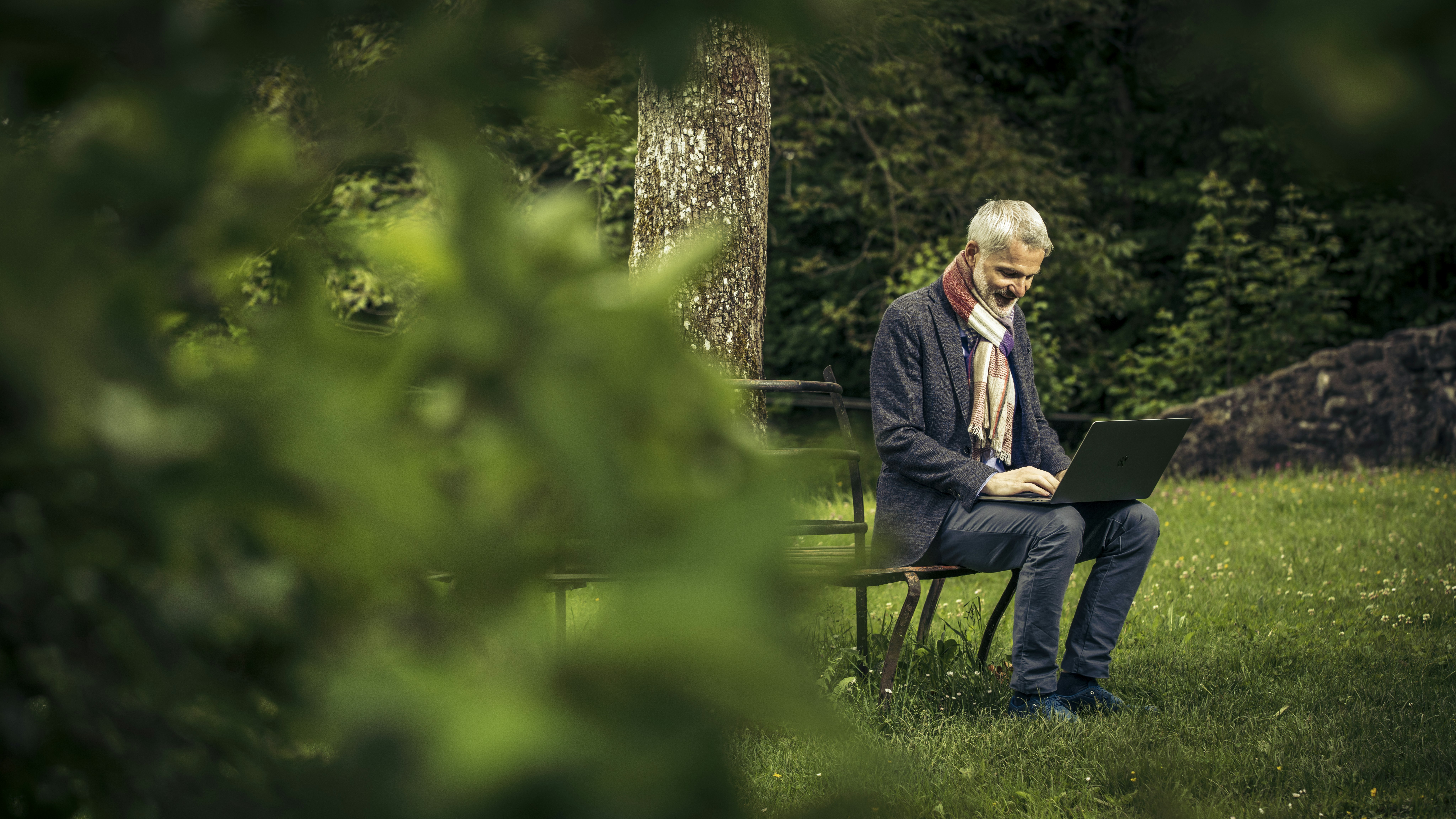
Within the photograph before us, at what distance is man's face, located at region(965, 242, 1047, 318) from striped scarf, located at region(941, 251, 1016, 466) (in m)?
0.03

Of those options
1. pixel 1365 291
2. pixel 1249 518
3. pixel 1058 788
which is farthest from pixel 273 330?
pixel 1365 291

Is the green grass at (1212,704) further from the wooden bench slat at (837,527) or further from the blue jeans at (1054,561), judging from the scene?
the wooden bench slat at (837,527)

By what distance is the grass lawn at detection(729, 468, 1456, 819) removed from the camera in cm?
278

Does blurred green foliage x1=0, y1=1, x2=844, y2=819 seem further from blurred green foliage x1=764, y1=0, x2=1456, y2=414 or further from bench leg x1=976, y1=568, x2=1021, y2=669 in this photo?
blurred green foliage x1=764, y1=0, x2=1456, y2=414

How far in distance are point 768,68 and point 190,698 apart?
4272 millimetres

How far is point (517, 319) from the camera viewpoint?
0.49 metres

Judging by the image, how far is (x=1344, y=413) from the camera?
9.42m

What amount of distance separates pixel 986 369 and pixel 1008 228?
1.62 feet

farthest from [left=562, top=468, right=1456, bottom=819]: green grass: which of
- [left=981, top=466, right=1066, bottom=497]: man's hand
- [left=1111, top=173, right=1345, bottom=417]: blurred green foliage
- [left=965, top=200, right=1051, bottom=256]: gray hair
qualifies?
[left=1111, top=173, right=1345, bottom=417]: blurred green foliage

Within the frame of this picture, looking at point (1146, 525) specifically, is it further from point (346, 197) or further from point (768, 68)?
point (346, 197)

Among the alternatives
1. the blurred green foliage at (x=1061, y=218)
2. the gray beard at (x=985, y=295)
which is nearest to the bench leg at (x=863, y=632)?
the gray beard at (x=985, y=295)

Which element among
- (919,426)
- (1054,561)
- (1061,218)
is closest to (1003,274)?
(919,426)

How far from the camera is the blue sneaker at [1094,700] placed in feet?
11.6

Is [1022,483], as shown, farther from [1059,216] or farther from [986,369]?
[1059,216]
